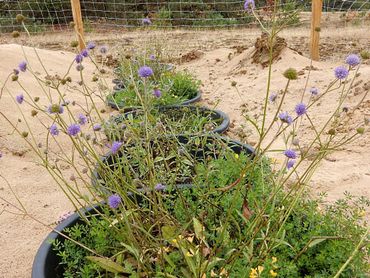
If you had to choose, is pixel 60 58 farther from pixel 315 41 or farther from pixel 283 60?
pixel 315 41

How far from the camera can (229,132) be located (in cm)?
356

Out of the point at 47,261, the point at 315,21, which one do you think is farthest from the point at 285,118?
the point at 315,21

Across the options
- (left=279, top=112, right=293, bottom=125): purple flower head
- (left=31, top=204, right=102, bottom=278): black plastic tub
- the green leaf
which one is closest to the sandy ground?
(left=31, top=204, right=102, bottom=278): black plastic tub

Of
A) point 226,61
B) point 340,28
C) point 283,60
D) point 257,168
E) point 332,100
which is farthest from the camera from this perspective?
point 340,28

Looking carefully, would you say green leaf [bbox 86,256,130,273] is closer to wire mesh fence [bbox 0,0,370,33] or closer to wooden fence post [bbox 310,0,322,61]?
wooden fence post [bbox 310,0,322,61]

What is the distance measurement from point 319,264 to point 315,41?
4.90 m

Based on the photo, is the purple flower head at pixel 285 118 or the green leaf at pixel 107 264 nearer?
the purple flower head at pixel 285 118

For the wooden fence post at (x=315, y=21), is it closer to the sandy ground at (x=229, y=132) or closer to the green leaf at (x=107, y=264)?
the sandy ground at (x=229, y=132)

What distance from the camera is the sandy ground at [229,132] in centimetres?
228

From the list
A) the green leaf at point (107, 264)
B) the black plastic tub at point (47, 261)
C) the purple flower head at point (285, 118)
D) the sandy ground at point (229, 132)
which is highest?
the purple flower head at point (285, 118)

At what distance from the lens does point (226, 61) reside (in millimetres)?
6496

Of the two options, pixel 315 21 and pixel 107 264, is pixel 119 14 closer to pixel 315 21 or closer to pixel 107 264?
pixel 315 21

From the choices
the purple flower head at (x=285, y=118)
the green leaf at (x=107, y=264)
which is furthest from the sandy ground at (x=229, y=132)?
the purple flower head at (x=285, y=118)

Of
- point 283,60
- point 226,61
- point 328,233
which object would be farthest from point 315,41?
point 328,233
